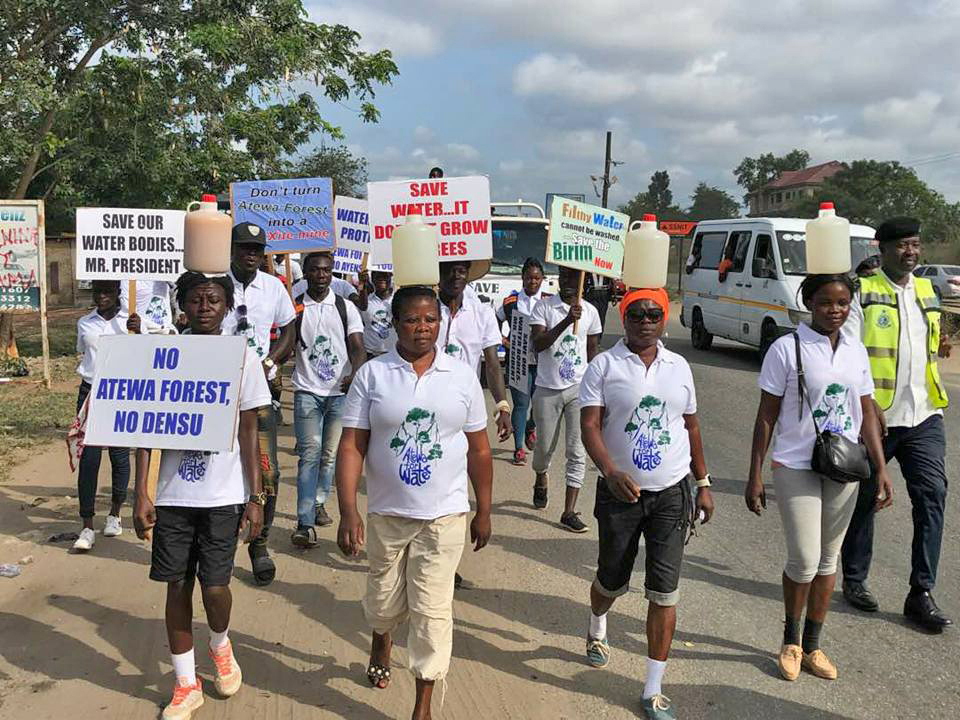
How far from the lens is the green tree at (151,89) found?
11938 millimetres

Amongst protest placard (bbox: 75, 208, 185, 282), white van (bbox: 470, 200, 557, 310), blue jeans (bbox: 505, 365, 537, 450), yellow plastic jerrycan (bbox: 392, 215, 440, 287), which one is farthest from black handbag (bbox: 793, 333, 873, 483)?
white van (bbox: 470, 200, 557, 310)

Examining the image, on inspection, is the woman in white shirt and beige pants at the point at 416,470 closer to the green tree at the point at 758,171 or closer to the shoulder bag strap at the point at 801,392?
the shoulder bag strap at the point at 801,392

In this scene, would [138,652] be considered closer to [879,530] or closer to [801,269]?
[879,530]

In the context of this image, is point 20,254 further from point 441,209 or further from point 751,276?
point 751,276

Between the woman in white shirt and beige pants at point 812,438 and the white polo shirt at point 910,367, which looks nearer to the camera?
the woman in white shirt and beige pants at point 812,438

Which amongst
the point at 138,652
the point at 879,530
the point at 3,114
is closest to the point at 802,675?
the point at 879,530

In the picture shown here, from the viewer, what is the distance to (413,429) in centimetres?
324

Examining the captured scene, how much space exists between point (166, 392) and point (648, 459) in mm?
2024

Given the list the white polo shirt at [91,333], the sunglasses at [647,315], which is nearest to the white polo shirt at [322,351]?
the white polo shirt at [91,333]

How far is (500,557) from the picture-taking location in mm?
5305

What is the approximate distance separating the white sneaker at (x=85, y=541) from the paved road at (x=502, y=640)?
7 cm

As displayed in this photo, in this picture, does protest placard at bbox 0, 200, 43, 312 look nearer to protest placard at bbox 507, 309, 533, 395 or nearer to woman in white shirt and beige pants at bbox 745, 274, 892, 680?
protest placard at bbox 507, 309, 533, 395

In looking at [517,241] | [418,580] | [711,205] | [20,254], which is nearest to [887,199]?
[711,205]

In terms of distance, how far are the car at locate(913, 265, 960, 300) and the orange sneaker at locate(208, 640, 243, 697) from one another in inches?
1030
